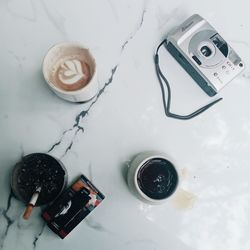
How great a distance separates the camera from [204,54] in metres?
0.67

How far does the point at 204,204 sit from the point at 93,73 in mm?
268

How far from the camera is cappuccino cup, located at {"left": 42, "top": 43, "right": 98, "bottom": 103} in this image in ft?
1.96

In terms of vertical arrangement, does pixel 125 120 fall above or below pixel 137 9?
below

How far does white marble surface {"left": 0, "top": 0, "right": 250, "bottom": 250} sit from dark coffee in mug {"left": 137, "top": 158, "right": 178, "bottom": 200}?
0.04 m

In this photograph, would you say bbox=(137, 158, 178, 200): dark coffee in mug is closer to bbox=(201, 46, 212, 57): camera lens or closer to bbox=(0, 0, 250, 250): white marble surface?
bbox=(0, 0, 250, 250): white marble surface

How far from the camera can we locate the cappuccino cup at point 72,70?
0.60m

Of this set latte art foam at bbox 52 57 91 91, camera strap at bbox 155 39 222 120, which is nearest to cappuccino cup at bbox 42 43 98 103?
latte art foam at bbox 52 57 91 91

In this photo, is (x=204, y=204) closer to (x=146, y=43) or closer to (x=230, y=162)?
(x=230, y=162)

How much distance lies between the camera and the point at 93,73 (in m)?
0.59

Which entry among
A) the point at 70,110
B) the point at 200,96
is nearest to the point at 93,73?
the point at 70,110

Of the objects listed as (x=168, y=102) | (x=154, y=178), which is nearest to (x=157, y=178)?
(x=154, y=178)

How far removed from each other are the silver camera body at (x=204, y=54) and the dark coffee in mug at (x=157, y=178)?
15 cm

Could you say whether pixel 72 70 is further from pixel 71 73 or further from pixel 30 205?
pixel 30 205

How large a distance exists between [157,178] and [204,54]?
0.22 m
